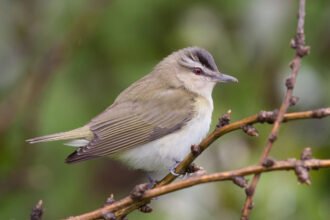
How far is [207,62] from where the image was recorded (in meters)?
5.05

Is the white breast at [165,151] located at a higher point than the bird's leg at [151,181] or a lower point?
higher

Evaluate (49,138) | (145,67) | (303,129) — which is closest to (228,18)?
(145,67)

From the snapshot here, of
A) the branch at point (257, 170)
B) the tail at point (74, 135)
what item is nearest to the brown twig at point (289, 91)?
the branch at point (257, 170)

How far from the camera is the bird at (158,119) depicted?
4.62 meters

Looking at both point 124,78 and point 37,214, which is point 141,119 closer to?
point 124,78

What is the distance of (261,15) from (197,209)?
1.54 metres

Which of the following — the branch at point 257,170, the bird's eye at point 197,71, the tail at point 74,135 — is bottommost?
the tail at point 74,135

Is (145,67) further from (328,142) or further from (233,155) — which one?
(328,142)

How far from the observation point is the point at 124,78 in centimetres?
564

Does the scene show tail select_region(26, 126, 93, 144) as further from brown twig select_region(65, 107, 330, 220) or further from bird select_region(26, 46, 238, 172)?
brown twig select_region(65, 107, 330, 220)

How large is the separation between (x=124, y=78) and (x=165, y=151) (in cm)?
116

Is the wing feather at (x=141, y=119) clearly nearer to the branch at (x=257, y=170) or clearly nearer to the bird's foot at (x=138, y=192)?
the bird's foot at (x=138, y=192)

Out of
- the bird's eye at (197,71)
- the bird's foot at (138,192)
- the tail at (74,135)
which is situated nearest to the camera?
the bird's foot at (138,192)

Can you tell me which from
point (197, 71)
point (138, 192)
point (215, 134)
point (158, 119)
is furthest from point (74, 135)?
point (215, 134)
